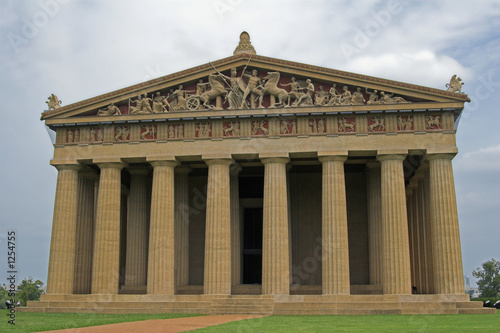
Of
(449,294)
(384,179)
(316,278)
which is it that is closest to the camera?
(449,294)

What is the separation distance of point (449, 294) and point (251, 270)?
16.7 metres

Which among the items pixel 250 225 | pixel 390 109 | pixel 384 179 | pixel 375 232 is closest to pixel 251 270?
pixel 250 225

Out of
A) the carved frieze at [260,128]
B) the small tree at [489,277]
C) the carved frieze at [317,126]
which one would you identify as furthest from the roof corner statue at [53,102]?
the small tree at [489,277]

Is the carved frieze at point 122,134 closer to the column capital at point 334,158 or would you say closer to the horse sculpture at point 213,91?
the horse sculpture at point 213,91

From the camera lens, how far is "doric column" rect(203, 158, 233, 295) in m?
39.7

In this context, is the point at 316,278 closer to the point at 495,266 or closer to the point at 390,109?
the point at 390,109

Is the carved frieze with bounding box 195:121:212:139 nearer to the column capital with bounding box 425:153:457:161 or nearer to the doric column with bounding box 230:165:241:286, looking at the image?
the doric column with bounding box 230:165:241:286

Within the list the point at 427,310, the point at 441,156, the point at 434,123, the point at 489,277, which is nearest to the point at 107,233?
the point at 427,310

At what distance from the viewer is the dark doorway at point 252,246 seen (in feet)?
158

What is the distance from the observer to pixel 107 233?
41.4 m

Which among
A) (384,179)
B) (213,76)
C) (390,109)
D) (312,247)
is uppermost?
(213,76)

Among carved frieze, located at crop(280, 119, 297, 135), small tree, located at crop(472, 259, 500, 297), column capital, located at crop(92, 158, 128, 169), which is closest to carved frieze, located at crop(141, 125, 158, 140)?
column capital, located at crop(92, 158, 128, 169)

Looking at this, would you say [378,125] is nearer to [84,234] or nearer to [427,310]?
[427,310]

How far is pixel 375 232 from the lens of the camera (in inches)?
1688
